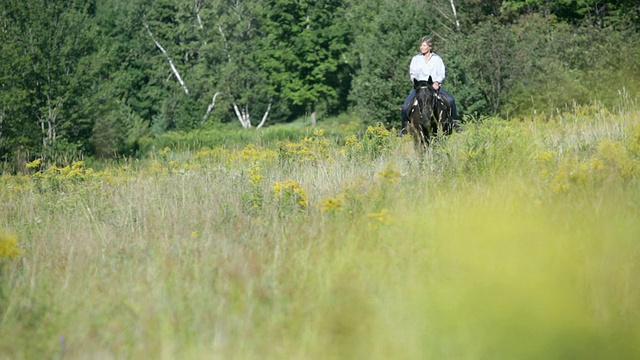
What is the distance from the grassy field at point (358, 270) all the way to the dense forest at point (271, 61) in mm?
11335

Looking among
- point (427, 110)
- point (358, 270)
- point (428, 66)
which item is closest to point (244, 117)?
point (428, 66)

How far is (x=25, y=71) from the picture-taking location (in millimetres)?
47281

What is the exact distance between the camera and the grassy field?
4680 mm

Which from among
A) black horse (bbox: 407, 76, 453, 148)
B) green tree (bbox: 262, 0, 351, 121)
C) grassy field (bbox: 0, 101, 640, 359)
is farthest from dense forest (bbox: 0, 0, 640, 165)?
grassy field (bbox: 0, 101, 640, 359)

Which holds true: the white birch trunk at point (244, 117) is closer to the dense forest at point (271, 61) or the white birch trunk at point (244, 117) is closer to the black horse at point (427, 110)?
the dense forest at point (271, 61)

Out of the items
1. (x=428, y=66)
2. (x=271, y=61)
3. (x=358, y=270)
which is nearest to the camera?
(x=358, y=270)

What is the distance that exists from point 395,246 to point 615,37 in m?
38.0

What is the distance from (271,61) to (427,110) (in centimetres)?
5826

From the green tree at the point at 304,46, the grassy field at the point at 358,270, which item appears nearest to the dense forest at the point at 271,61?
the green tree at the point at 304,46

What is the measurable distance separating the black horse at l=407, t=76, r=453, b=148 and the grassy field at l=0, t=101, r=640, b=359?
4.28 meters

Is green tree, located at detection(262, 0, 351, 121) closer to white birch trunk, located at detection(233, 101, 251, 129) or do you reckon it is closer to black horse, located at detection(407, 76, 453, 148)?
white birch trunk, located at detection(233, 101, 251, 129)

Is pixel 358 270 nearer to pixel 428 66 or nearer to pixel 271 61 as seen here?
pixel 428 66

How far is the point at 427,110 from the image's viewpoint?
1284 cm

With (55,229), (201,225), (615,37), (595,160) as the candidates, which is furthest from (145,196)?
(615,37)
